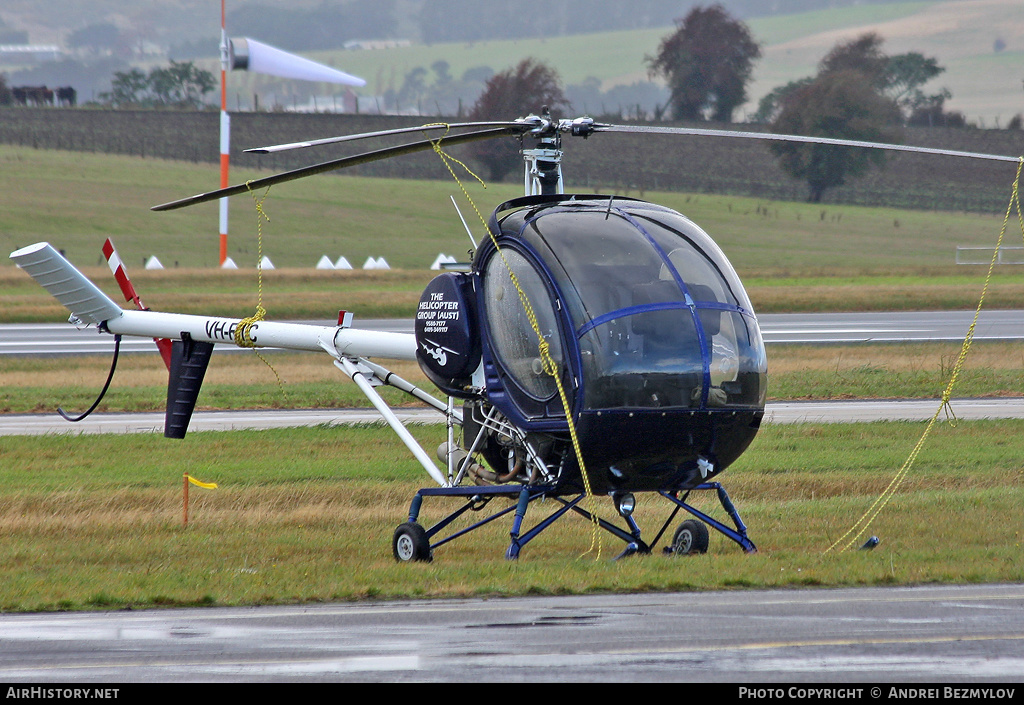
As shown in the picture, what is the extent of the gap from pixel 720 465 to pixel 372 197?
75.2 meters

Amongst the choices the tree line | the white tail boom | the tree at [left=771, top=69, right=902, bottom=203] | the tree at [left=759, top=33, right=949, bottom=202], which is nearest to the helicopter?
the white tail boom

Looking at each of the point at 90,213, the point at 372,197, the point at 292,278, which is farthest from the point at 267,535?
the point at 372,197

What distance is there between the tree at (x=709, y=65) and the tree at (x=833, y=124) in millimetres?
12958

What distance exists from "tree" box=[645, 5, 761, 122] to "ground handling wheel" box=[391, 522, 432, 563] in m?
92.5

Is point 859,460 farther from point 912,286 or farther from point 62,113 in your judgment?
point 62,113

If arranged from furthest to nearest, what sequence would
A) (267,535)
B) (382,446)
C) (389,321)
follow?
(389,321) < (382,446) < (267,535)

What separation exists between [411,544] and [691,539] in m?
2.28

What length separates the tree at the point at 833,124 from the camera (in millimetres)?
80062

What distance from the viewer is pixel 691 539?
30.9 ft

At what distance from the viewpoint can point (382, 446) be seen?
16266mm

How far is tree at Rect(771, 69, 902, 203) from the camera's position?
80062 mm

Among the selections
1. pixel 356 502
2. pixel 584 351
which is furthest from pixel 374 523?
pixel 584 351

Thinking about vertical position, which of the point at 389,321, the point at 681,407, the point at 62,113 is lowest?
the point at 389,321

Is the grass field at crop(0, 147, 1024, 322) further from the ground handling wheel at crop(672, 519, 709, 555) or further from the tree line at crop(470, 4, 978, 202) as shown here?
the ground handling wheel at crop(672, 519, 709, 555)
